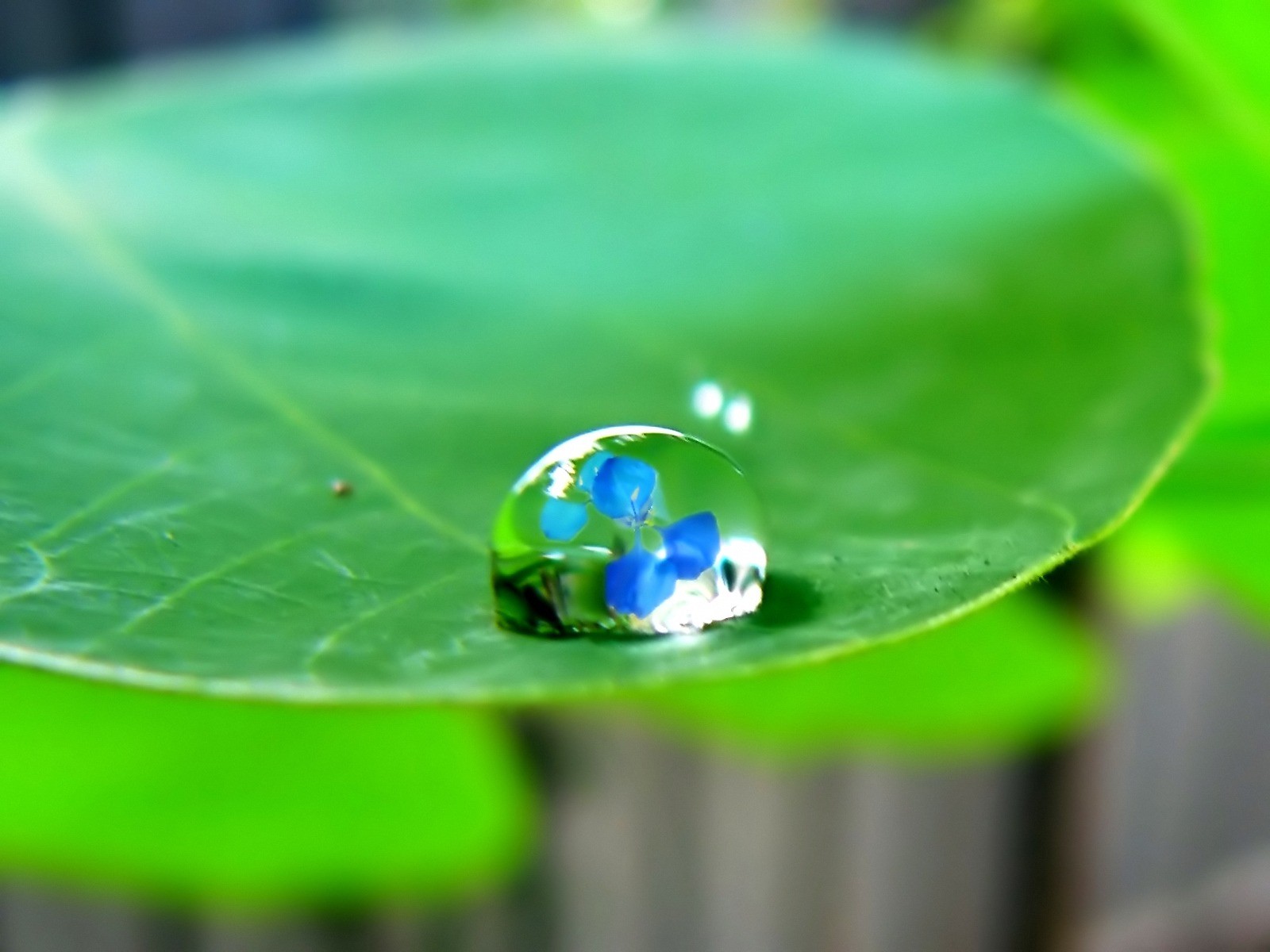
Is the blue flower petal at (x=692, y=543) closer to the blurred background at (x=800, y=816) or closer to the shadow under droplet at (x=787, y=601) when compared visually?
the shadow under droplet at (x=787, y=601)

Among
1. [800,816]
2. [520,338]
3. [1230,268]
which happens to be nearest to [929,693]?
[1230,268]

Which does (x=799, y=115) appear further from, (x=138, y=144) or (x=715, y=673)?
(x=715, y=673)

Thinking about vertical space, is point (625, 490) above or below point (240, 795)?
above

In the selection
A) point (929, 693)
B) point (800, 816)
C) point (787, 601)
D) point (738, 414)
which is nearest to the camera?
point (787, 601)

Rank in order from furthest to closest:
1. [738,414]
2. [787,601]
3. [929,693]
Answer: [929,693], [738,414], [787,601]

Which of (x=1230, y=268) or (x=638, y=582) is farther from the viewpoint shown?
(x=1230, y=268)

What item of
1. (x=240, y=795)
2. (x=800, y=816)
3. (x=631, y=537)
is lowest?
(x=800, y=816)

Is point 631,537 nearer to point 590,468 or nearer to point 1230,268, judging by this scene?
point 590,468

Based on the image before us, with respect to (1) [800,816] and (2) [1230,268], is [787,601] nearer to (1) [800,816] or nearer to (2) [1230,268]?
(2) [1230,268]

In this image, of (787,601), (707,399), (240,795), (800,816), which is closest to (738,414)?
(707,399)
